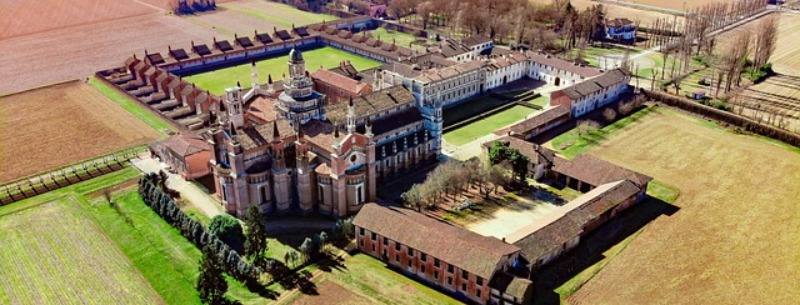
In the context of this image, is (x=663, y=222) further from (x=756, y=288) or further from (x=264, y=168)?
(x=264, y=168)

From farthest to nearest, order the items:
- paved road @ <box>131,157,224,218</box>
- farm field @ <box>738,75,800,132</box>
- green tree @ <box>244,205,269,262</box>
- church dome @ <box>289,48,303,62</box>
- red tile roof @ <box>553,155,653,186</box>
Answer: farm field @ <box>738,75,800,132</box> < red tile roof @ <box>553,155,653,186</box> < paved road @ <box>131,157,224,218</box> < church dome @ <box>289,48,303,62</box> < green tree @ <box>244,205,269,262</box>

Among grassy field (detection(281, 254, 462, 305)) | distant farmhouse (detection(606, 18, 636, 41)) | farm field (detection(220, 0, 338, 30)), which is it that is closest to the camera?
grassy field (detection(281, 254, 462, 305))

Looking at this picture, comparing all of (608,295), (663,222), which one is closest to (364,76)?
(663,222)

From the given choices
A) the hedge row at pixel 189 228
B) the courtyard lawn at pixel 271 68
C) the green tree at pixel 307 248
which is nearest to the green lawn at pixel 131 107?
the courtyard lawn at pixel 271 68

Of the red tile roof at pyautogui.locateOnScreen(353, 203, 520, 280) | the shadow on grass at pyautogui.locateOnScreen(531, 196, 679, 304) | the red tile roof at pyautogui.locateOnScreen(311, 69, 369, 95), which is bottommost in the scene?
the shadow on grass at pyautogui.locateOnScreen(531, 196, 679, 304)

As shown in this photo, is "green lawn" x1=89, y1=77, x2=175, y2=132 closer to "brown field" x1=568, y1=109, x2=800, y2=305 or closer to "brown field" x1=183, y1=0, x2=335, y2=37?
"brown field" x1=183, y1=0, x2=335, y2=37

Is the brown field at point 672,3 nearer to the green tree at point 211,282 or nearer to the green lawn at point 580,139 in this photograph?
the green lawn at point 580,139

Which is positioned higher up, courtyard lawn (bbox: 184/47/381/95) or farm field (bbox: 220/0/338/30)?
farm field (bbox: 220/0/338/30)

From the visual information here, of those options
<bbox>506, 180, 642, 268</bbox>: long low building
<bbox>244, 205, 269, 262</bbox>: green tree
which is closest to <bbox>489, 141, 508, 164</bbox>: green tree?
<bbox>506, 180, 642, 268</bbox>: long low building
